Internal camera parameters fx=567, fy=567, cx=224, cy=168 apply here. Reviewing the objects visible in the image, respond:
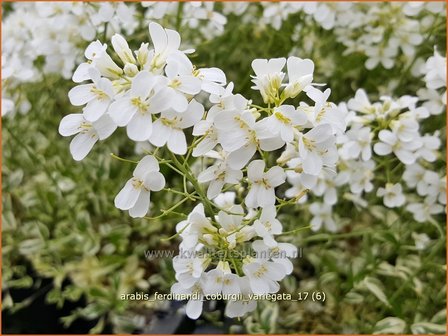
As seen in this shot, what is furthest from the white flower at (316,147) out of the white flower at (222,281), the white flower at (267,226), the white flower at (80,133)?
the white flower at (80,133)

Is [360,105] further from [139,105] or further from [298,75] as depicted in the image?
[139,105]

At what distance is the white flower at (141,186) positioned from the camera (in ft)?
3.05

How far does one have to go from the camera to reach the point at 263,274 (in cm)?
100

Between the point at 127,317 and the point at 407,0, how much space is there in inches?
54.5

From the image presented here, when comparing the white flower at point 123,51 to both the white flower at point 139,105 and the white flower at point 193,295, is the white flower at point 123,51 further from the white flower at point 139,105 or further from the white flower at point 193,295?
the white flower at point 193,295

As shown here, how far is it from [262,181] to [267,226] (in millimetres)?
107

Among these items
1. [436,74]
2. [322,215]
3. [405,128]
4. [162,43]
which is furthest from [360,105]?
[162,43]

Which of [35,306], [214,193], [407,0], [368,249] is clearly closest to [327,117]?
[214,193]

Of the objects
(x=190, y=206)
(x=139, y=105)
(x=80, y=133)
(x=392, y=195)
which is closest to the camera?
(x=139, y=105)

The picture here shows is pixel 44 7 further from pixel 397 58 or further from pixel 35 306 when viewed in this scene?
pixel 397 58

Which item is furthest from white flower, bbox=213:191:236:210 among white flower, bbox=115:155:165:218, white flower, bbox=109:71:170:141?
white flower, bbox=109:71:170:141

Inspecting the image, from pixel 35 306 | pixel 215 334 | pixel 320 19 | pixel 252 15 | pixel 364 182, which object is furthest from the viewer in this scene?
pixel 252 15

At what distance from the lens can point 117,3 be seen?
5.12 feet

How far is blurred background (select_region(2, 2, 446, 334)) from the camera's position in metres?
1.68
